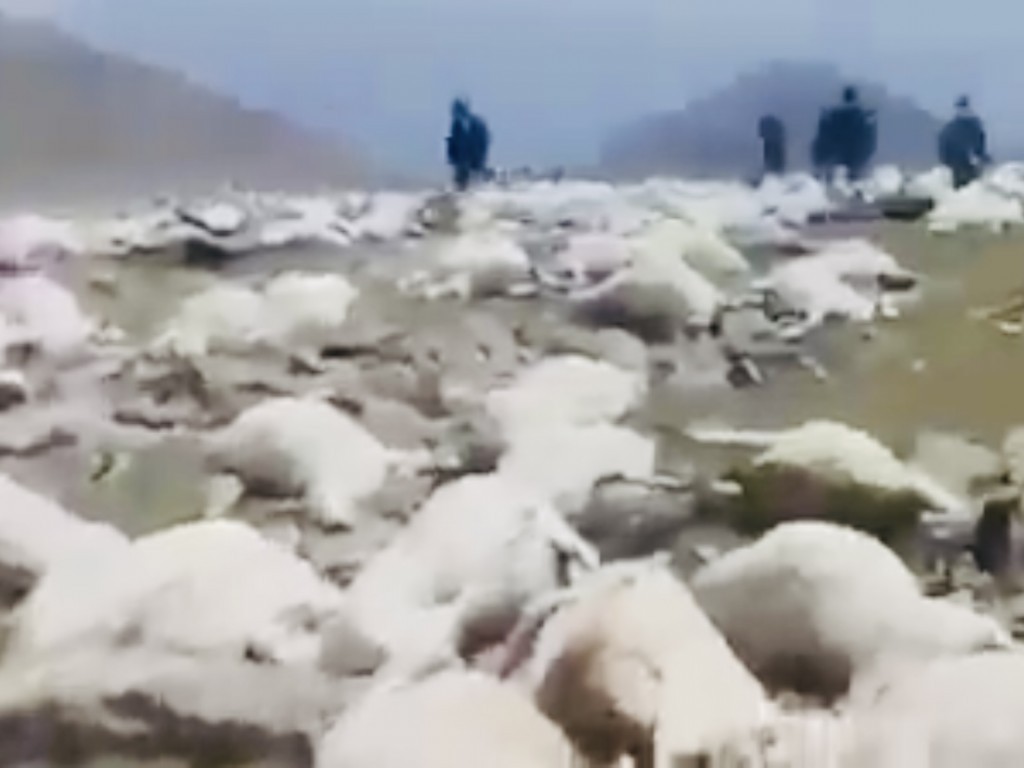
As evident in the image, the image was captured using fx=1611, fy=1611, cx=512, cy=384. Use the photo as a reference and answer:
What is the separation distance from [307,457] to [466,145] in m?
0.20

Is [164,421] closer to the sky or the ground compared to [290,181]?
closer to the ground

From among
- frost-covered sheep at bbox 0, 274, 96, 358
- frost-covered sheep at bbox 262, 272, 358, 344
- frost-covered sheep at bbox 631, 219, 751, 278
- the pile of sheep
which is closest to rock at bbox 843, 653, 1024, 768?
the pile of sheep

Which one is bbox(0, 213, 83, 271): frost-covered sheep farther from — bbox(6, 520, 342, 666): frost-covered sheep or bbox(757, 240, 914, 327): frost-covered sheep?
bbox(757, 240, 914, 327): frost-covered sheep

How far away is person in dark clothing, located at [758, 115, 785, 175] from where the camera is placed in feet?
3.04

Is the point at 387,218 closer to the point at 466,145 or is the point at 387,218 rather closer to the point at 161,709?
the point at 466,145

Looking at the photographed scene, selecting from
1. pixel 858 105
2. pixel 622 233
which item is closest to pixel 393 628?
pixel 622 233

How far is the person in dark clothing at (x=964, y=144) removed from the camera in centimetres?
93

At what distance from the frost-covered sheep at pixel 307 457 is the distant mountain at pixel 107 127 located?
148 mm

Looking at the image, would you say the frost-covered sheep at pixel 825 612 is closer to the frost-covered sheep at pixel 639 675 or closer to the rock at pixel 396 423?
the frost-covered sheep at pixel 639 675

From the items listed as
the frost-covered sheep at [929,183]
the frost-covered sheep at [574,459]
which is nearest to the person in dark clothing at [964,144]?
the frost-covered sheep at [929,183]

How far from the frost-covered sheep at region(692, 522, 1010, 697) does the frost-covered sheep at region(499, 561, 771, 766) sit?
15 mm

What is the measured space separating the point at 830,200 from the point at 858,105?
0.06 m

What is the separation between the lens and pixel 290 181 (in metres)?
0.92

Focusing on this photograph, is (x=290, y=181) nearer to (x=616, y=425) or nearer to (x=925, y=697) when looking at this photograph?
(x=616, y=425)
